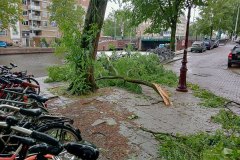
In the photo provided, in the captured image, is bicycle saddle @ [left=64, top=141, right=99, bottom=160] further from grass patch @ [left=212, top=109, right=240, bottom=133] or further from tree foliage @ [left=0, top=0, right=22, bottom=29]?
tree foliage @ [left=0, top=0, right=22, bottom=29]

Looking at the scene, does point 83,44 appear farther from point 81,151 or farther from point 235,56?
point 235,56

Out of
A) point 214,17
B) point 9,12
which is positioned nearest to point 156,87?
point 9,12

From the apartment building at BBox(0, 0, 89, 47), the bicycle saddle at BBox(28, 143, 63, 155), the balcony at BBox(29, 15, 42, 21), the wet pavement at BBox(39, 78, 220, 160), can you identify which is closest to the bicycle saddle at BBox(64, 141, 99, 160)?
the bicycle saddle at BBox(28, 143, 63, 155)

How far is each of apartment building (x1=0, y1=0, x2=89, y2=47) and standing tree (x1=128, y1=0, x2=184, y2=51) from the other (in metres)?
29.7

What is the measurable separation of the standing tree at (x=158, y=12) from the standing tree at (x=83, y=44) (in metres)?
13.2

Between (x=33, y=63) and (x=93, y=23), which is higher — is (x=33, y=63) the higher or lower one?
the lower one

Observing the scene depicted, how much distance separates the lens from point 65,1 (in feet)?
145

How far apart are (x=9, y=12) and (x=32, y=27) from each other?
26177 millimetres

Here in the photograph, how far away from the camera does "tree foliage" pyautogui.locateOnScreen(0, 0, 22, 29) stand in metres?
26.9

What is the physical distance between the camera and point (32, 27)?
52.6 metres

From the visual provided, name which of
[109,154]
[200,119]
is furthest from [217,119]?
[109,154]

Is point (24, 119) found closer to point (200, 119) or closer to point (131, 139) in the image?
point (131, 139)

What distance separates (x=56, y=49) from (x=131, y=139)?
4.37m

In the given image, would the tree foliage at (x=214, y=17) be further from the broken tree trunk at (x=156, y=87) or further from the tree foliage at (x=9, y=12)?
the broken tree trunk at (x=156, y=87)
